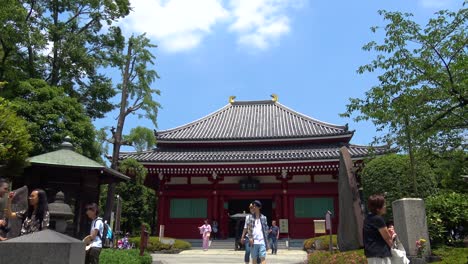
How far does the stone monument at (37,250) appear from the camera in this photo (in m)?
4.39

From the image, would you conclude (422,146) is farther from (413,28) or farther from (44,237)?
(44,237)

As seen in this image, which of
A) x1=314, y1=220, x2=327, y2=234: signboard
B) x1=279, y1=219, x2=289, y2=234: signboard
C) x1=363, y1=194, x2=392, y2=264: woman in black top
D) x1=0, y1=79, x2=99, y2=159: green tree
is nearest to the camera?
x1=363, y1=194, x2=392, y2=264: woman in black top

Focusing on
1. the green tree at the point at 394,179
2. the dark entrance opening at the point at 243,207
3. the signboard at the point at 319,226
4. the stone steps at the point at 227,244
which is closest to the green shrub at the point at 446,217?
the green tree at the point at 394,179

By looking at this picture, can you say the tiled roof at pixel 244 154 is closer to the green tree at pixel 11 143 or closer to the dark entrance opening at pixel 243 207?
the dark entrance opening at pixel 243 207

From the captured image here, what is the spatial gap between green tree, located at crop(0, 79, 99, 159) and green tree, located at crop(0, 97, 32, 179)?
531cm

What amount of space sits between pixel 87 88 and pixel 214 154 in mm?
9189

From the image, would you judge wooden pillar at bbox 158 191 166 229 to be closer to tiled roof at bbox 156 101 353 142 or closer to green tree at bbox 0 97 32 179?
tiled roof at bbox 156 101 353 142

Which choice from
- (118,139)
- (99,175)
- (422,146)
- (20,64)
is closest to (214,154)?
(118,139)

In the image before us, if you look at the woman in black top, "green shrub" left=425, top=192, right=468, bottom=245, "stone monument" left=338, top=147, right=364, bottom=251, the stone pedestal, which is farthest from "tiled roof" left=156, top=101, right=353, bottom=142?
the woman in black top

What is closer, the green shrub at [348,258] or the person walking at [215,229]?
the green shrub at [348,258]

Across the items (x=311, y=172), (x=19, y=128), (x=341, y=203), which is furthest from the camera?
(x=311, y=172)

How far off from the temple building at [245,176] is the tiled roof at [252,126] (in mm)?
191

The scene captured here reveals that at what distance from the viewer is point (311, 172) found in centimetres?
2430

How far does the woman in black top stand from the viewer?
5.11 m
